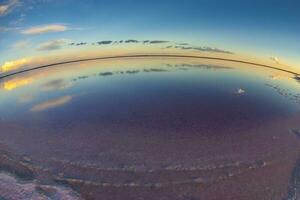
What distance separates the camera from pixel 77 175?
18.6m

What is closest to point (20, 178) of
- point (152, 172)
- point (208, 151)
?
point (152, 172)

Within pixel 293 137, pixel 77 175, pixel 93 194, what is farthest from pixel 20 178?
pixel 293 137

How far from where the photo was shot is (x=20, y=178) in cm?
1852

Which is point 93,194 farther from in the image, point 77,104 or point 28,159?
point 77,104

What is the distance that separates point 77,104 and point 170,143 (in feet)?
66.6

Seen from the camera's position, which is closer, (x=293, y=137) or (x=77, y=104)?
(x=293, y=137)

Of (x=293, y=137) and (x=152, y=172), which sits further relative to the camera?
(x=293, y=137)

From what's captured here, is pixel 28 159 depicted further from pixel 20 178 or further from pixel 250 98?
pixel 250 98

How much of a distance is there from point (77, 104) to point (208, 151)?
2337 centimetres

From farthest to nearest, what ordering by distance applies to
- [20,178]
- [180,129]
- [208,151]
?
[180,129]
[208,151]
[20,178]

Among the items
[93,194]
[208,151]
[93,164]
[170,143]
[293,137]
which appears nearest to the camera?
[93,194]

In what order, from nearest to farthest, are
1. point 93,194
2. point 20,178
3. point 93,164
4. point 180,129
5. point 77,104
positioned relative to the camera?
1. point 93,194
2. point 20,178
3. point 93,164
4. point 180,129
5. point 77,104

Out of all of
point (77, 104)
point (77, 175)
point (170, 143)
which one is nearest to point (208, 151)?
point (170, 143)

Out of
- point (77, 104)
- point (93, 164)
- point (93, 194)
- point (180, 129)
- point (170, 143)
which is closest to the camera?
point (93, 194)
